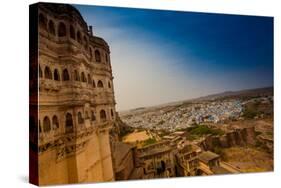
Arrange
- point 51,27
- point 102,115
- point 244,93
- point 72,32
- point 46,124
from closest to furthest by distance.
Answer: point 46,124 → point 51,27 → point 72,32 → point 102,115 → point 244,93

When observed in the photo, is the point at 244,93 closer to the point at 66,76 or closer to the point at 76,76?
the point at 76,76

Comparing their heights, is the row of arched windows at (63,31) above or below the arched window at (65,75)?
above

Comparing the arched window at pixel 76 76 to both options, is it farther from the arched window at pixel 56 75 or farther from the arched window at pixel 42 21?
the arched window at pixel 42 21

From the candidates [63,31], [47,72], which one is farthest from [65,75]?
[63,31]

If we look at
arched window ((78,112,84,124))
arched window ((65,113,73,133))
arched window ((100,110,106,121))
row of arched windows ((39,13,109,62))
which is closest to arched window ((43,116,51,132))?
arched window ((65,113,73,133))

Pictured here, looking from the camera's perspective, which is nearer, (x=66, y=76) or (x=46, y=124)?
(x=46, y=124)

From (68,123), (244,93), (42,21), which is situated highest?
(42,21)

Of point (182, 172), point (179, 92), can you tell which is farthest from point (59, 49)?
point (182, 172)

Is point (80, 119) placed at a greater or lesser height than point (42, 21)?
lesser

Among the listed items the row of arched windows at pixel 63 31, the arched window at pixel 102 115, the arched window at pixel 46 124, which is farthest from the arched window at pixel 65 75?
the arched window at pixel 102 115

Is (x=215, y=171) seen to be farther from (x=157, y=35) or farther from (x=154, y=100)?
(x=157, y=35)

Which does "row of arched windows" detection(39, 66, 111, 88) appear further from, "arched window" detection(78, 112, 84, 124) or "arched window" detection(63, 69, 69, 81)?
"arched window" detection(78, 112, 84, 124)
